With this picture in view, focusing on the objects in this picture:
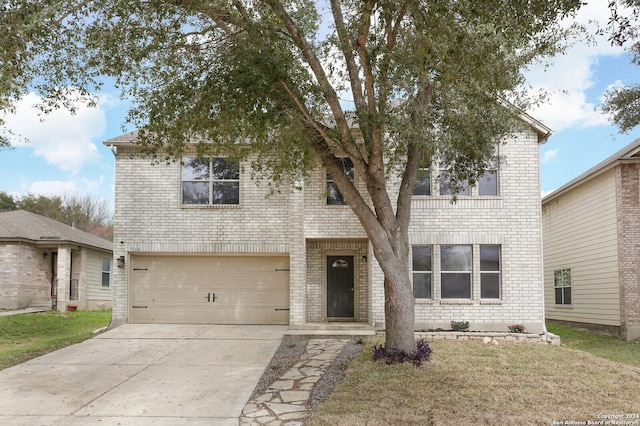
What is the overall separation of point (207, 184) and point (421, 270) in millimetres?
6408

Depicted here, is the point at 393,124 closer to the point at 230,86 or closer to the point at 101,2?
the point at 230,86

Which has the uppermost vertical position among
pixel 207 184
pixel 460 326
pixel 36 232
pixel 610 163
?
pixel 610 163

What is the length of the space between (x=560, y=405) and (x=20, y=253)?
20679 mm

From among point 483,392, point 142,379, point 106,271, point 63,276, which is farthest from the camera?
point 106,271

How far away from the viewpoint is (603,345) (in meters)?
15.2

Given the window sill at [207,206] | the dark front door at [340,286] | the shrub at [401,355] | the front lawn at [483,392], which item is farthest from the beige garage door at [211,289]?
the shrub at [401,355]

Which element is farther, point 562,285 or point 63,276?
point 63,276

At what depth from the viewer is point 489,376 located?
9.16 metres

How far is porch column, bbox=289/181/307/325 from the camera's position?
15.1 meters

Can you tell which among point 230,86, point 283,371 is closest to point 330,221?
point 283,371

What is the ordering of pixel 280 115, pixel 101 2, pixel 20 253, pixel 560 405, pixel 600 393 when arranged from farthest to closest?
pixel 20 253 → pixel 280 115 → pixel 101 2 → pixel 600 393 → pixel 560 405

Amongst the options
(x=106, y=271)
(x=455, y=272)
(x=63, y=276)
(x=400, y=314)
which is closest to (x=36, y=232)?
(x=63, y=276)

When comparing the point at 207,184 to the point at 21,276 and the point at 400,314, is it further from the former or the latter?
the point at 21,276

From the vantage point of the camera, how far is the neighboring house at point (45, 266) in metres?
21.8
